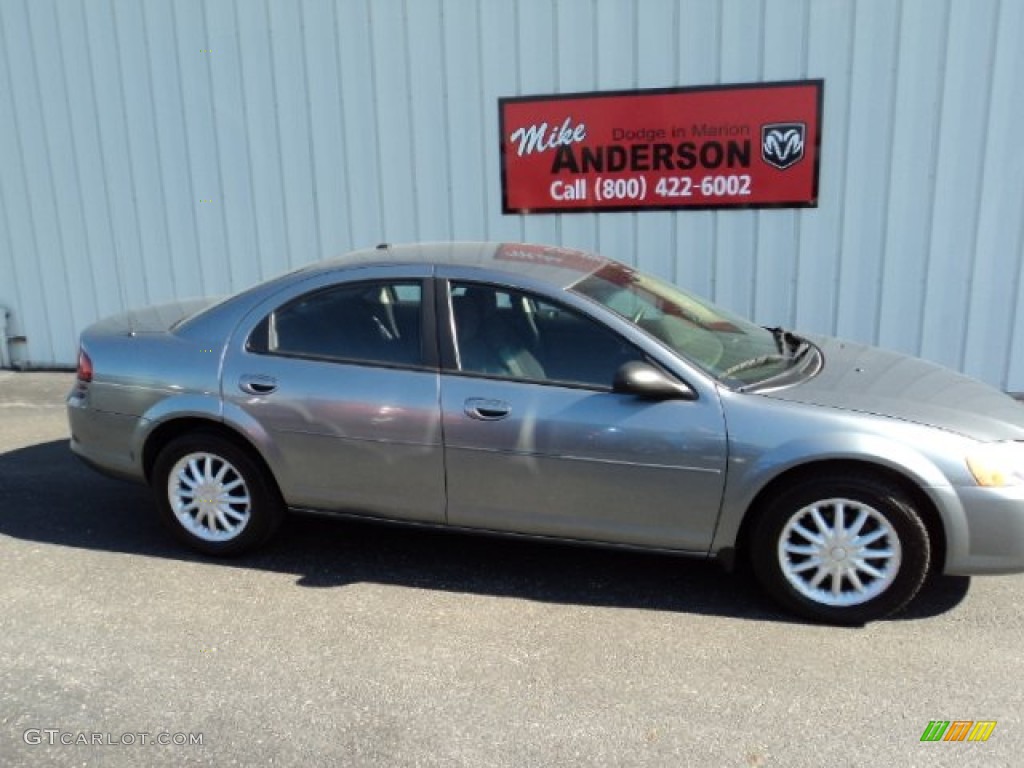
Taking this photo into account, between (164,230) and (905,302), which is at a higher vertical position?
(164,230)

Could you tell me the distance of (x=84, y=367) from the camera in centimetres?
425

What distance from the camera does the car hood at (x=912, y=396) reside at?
3281 mm

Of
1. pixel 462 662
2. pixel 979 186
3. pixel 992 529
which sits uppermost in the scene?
pixel 979 186

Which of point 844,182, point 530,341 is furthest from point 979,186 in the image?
point 530,341

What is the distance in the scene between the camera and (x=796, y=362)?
3857 mm

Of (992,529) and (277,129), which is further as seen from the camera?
(277,129)

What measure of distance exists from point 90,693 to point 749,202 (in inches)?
218

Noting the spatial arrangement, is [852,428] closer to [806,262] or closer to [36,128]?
[806,262]

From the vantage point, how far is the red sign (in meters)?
6.34

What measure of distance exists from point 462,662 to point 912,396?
2153mm

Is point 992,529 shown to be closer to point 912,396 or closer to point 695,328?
point 912,396

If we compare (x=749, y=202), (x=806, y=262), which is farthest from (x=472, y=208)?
(x=806, y=262)

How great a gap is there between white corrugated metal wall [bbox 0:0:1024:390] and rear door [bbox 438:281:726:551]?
3.46 m

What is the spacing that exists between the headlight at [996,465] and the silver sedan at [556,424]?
1 centimetres
